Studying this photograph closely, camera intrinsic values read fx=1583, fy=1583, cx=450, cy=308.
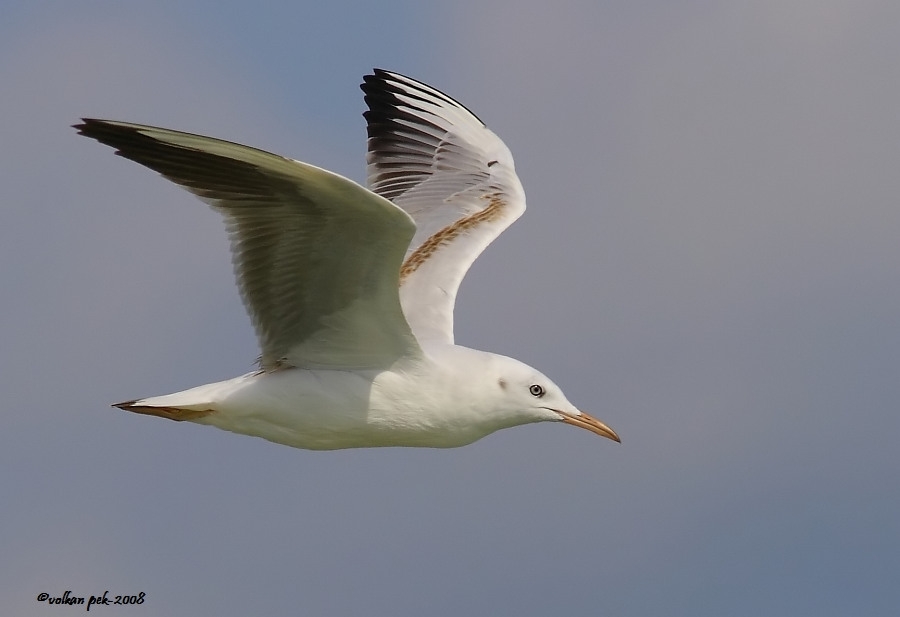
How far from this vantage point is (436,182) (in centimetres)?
1407

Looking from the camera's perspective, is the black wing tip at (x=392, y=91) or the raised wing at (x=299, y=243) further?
the black wing tip at (x=392, y=91)

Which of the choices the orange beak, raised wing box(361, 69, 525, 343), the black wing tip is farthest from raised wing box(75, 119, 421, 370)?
the black wing tip

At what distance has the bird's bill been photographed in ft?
35.5

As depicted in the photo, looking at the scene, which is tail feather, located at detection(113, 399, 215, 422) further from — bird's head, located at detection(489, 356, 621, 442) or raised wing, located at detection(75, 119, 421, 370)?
bird's head, located at detection(489, 356, 621, 442)

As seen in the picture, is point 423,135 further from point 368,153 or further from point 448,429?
point 448,429

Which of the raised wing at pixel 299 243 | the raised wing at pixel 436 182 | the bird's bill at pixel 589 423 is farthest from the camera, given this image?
the raised wing at pixel 436 182

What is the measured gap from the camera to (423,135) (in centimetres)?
1481

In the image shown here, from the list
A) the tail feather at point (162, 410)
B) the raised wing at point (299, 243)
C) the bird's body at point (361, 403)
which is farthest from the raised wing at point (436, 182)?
the tail feather at point (162, 410)

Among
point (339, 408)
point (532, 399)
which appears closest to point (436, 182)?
point (532, 399)

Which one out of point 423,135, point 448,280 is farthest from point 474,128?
point 448,280

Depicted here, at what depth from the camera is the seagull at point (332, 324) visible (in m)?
9.33

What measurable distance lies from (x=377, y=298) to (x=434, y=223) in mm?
3086

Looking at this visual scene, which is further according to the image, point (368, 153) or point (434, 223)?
point (368, 153)

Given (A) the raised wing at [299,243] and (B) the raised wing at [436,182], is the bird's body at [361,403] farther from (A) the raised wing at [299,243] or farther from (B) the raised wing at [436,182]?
(B) the raised wing at [436,182]
